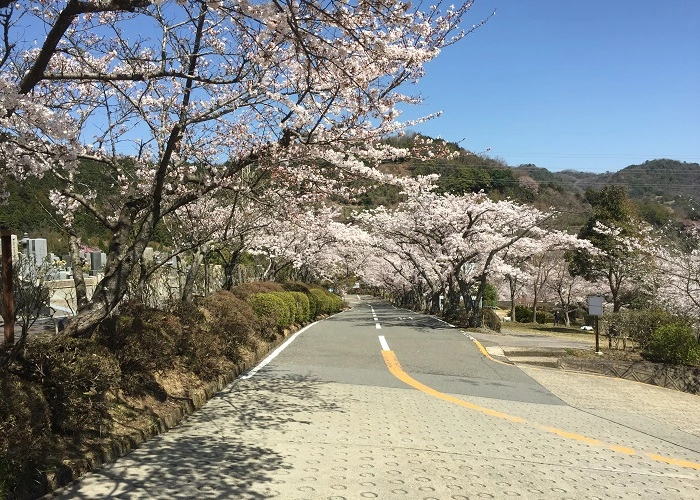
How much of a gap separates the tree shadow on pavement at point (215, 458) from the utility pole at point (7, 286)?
159cm

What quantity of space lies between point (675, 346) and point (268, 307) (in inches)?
411

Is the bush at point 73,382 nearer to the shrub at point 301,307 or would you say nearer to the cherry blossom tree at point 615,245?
the shrub at point 301,307

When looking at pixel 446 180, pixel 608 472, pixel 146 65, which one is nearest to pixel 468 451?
pixel 608 472

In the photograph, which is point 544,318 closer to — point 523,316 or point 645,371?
point 523,316

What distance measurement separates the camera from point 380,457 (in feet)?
18.0

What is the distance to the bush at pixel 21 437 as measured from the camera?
3749mm

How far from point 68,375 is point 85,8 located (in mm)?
3120

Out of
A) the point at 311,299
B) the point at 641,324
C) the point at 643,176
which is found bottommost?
the point at 641,324

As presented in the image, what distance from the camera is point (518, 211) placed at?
25.5 m

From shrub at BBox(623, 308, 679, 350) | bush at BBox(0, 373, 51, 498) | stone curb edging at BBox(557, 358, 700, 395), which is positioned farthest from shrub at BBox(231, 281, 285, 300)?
shrub at BBox(623, 308, 679, 350)

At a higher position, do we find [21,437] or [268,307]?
[268,307]

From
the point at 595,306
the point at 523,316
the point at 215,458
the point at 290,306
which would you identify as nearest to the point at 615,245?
the point at 523,316

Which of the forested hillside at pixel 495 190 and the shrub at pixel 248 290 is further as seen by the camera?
the shrub at pixel 248 290

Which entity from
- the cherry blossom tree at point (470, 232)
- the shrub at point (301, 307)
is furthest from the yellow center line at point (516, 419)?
the cherry blossom tree at point (470, 232)
